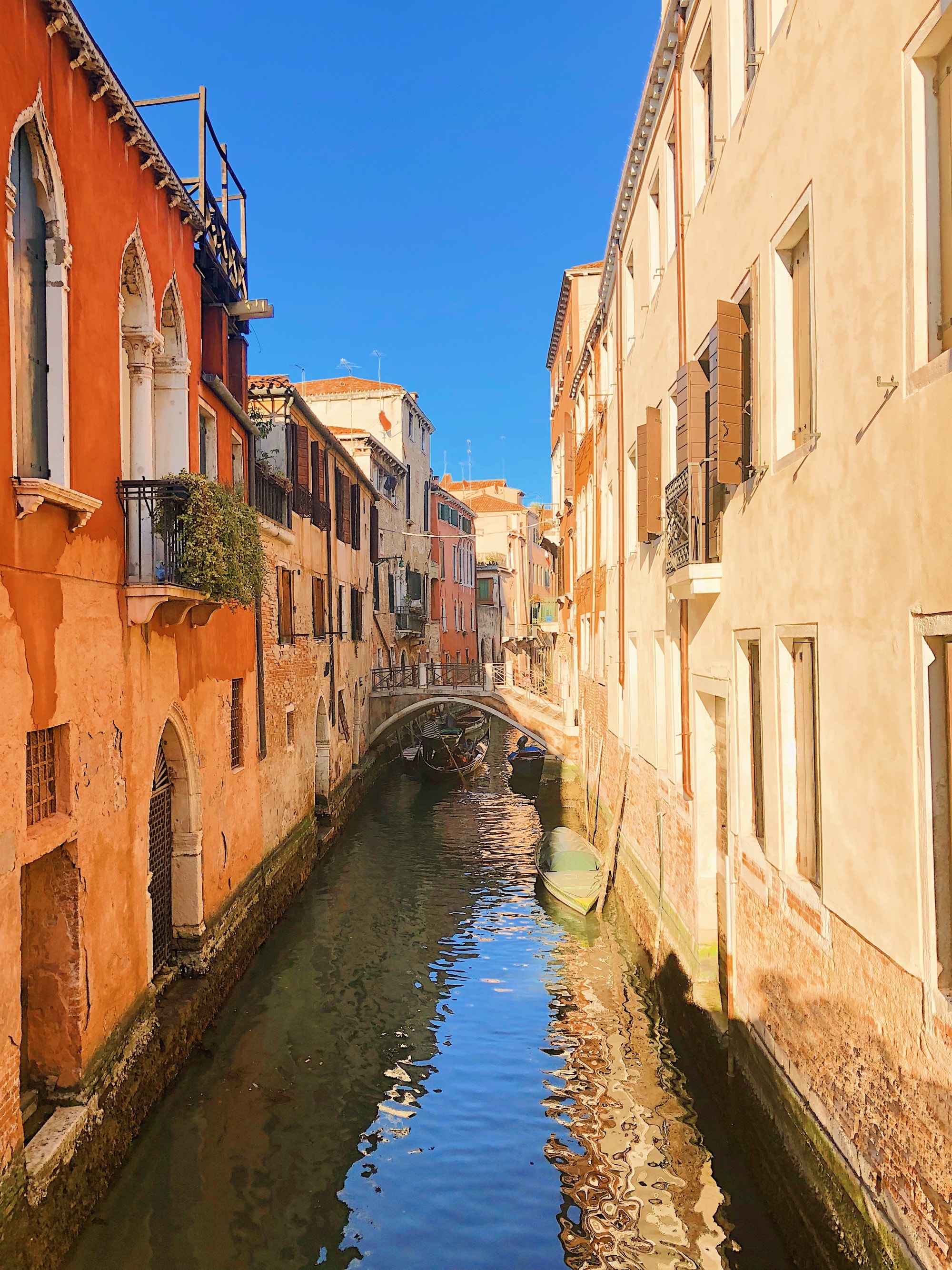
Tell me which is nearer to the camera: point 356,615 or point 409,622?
point 356,615

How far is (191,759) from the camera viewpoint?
8.45 m

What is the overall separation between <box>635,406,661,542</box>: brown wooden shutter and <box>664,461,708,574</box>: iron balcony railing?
2.92 feet

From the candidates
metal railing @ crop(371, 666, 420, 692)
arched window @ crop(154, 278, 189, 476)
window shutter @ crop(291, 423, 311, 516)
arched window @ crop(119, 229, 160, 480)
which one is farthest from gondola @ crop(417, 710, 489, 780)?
arched window @ crop(119, 229, 160, 480)

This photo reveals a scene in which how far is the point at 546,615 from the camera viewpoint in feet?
108

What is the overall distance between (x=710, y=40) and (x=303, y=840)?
37.3 ft

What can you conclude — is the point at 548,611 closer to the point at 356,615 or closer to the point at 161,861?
the point at 356,615

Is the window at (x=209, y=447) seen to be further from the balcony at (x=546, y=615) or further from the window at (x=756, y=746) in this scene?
the balcony at (x=546, y=615)

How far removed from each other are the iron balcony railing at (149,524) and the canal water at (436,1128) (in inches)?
157

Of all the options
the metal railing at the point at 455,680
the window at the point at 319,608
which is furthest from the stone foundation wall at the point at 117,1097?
the metal railing at the point at 455,680

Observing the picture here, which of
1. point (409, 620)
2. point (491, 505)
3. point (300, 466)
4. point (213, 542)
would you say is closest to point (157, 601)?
point (213, 542)

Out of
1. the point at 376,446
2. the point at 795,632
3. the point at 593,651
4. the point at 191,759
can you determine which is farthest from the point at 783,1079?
the point at 376,446

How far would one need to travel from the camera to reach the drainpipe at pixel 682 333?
→ 8320 mm

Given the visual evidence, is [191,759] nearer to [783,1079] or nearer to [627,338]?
[783,1079]

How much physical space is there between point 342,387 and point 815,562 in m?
26.6
